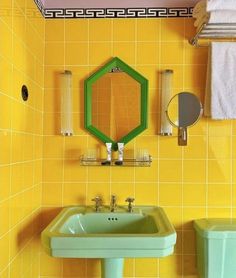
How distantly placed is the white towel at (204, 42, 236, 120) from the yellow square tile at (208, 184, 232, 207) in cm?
41

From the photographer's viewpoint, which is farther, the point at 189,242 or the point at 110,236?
the point at 189,242

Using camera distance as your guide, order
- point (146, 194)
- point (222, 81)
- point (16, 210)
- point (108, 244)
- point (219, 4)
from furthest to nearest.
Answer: point (146, 194) → point (222, 81) → point (219, 4) → point (16, 210) → point (108, 244)

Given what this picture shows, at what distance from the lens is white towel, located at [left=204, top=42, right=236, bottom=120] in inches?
71.5

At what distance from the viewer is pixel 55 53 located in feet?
6.39

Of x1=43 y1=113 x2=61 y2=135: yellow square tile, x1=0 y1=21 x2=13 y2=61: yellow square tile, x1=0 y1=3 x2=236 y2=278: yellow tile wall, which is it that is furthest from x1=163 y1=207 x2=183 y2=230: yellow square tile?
x1=0 y1=21 x2=13 y2=61: yellow square tile

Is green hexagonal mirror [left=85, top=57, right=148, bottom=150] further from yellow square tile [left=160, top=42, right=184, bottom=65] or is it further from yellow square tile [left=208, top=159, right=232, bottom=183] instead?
yellow square tile [left=208, top=159, right=232, bottom=183]

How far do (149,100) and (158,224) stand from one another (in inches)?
28.8

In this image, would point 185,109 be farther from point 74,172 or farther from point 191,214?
point 74,172

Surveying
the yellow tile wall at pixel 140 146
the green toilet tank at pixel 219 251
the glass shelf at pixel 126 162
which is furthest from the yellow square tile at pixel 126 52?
the green toilet tank at pixel 219 251

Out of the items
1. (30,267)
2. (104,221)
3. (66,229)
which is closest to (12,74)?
(66,229)

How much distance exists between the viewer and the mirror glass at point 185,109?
1.84 m

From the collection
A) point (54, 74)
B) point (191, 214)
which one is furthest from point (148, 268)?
point (54, 74)

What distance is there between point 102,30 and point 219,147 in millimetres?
983

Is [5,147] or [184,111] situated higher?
Result: [184,111]
